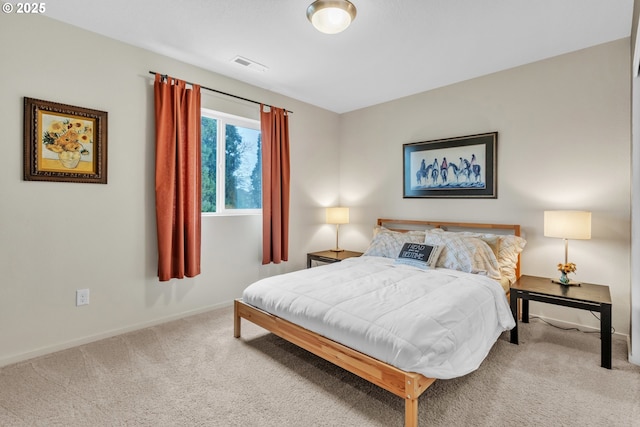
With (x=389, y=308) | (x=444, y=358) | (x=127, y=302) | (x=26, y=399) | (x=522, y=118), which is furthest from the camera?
(x=522, y=118)

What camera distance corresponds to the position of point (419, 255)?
10.5 ft

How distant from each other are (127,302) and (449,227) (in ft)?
11.4

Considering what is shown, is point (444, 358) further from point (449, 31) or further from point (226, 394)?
point (449, 31)

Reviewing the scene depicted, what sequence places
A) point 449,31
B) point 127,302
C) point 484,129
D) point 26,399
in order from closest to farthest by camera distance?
point 26,399, point 449,31, point 127,302, point 484,129

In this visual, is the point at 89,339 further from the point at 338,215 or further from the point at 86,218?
the point at 338,215

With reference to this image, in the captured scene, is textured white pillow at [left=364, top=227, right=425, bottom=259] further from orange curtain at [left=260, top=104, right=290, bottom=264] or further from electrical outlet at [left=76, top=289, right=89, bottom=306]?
electrical outlet at [left=76, top=289, right=89, bottom=306]

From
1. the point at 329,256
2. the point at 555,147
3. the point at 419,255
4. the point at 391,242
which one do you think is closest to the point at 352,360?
the point at 419,255

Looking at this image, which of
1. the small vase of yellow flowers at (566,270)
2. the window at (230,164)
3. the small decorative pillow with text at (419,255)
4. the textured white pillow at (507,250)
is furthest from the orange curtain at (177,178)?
the small vase of yellow flowers at (566,270)

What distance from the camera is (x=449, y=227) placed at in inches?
149

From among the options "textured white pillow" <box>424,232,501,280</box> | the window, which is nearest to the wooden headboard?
"textured white pillow" <box>424,232,501,280</box>

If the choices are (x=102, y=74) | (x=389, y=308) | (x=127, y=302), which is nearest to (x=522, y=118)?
(x=389, y=308)

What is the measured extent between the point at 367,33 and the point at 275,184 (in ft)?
6.52

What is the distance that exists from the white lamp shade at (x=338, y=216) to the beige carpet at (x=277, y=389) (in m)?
2.11

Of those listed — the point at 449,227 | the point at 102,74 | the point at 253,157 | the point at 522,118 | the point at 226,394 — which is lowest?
the point at 226,394
